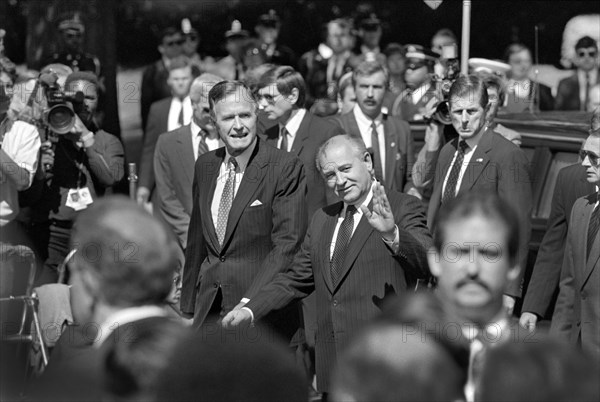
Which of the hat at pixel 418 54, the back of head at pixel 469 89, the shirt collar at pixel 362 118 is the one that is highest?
the back of head at pixel 469 89

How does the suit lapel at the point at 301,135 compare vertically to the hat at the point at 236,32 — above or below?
below

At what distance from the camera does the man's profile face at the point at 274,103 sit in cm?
945

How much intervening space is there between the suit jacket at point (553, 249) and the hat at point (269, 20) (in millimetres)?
7226

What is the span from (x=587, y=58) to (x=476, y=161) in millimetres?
4870

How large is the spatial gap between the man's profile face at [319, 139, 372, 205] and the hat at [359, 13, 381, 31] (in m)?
7.74

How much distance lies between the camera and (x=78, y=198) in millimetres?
9227

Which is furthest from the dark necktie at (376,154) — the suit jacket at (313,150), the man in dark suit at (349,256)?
the man in dark suit at (349,256)

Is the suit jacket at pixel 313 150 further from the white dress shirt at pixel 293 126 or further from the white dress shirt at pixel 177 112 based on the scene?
the white dress shirt at pixel 177 112

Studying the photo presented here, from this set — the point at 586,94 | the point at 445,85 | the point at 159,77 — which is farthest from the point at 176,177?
the point at 586,94

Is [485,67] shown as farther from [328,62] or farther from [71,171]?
[71,171]

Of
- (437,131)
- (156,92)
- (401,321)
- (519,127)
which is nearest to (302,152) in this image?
(437,131)

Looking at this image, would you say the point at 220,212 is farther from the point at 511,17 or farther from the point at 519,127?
the point at 511,17

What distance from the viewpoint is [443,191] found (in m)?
8.11

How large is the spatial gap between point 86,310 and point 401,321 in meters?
1.08
